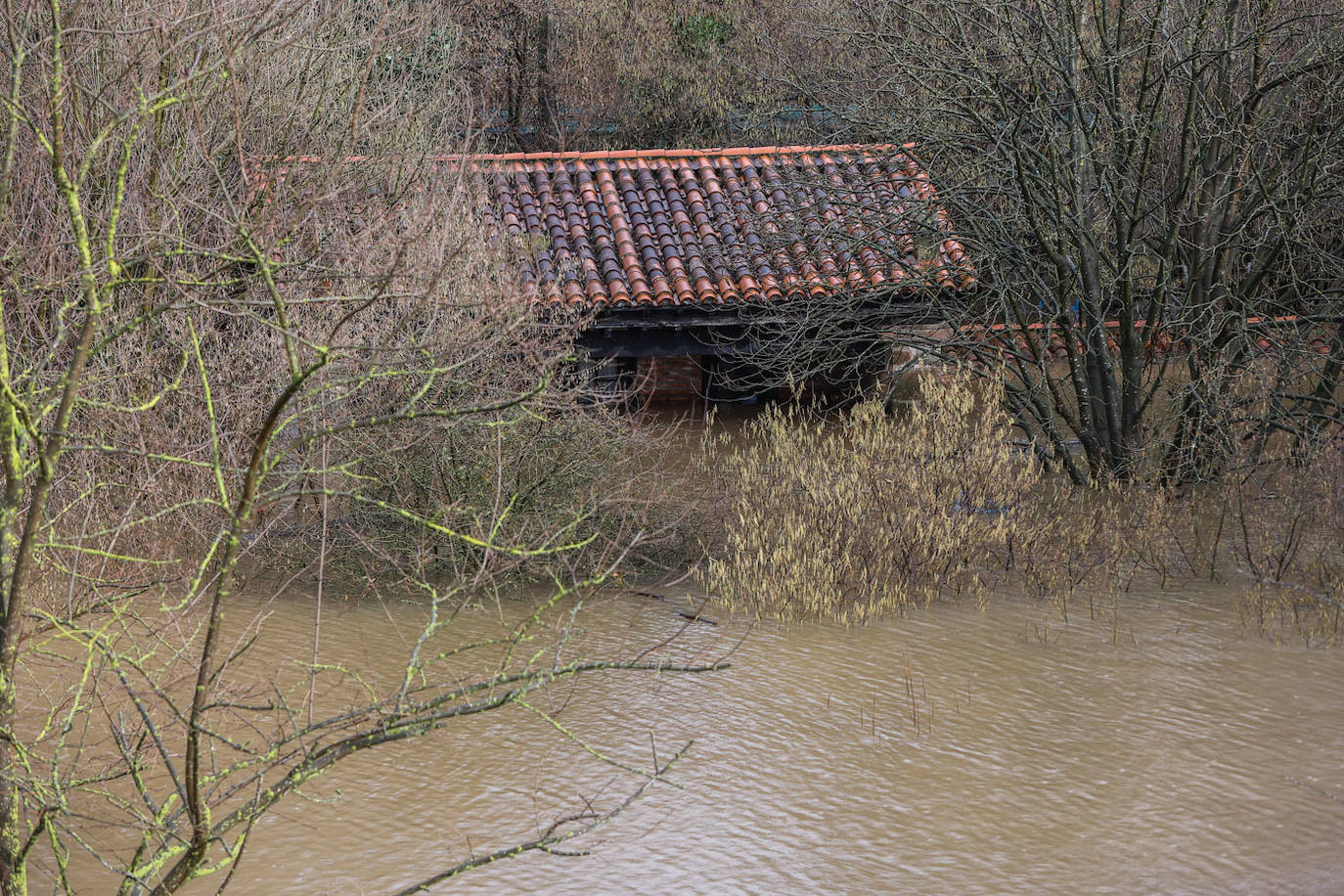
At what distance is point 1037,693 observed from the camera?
307 inches

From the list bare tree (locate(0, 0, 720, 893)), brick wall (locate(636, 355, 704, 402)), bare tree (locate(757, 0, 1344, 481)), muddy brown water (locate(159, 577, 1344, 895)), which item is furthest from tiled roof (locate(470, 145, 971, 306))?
muddy brown water (locate(159, 577, 1344, 895))

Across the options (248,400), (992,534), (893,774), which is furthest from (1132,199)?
(248,400)

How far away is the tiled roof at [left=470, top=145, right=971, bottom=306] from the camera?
12859 mm

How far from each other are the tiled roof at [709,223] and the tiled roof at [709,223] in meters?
0.02

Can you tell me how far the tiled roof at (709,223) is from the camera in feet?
42.2

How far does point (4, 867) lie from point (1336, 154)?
1135 cm

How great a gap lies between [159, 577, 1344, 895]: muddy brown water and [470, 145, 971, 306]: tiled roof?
175 inches

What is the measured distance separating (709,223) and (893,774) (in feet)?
31.0

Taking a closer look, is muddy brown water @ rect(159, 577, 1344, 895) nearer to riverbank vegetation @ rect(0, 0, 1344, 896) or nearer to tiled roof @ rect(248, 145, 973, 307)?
riverbank vegetation @ rect(0, 0, 1344, 896)

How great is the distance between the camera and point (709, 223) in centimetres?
1521

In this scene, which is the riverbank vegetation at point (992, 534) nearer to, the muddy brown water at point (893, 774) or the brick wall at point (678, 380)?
the muddy brown water at point (893, 774)

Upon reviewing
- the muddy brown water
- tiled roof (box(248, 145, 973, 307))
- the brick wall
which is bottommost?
the muddy brown water

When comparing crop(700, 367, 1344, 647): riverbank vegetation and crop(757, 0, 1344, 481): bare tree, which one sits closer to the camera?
crop(700, 367, 1344, 647): riverbank vegetation

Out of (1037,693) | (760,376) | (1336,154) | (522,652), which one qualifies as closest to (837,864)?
(1037,693)
